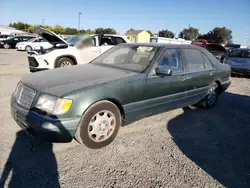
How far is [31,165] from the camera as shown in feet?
8.57

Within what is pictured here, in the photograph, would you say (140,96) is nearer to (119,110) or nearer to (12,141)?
(119,110)

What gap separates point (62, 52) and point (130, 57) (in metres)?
4.47

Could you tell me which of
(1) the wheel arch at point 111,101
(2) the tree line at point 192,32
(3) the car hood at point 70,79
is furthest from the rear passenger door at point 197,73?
(2) the tree line at point 192,32

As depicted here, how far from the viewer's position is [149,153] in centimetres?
305

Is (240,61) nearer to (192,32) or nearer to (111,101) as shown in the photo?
(111,101)

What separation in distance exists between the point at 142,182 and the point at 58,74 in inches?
82.6

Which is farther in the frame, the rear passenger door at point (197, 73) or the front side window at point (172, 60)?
the rear passenger door at point (197, 73)

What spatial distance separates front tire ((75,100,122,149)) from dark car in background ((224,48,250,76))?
8.89 m

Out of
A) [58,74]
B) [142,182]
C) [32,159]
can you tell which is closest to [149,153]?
[142,182]

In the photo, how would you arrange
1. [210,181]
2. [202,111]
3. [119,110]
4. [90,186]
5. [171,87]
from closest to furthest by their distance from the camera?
[90,186] → [210,181] → [119,110] → [171,87] → [202,111]

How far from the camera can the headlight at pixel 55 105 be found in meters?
2.62

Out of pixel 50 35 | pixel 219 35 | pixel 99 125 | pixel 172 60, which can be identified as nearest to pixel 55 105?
pixel 99 125

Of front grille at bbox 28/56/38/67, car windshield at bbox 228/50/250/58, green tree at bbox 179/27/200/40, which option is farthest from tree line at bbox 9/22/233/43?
front grille at bbox 28/56/38/67

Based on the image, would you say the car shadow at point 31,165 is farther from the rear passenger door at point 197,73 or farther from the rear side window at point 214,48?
the rear side window at point 214,48
